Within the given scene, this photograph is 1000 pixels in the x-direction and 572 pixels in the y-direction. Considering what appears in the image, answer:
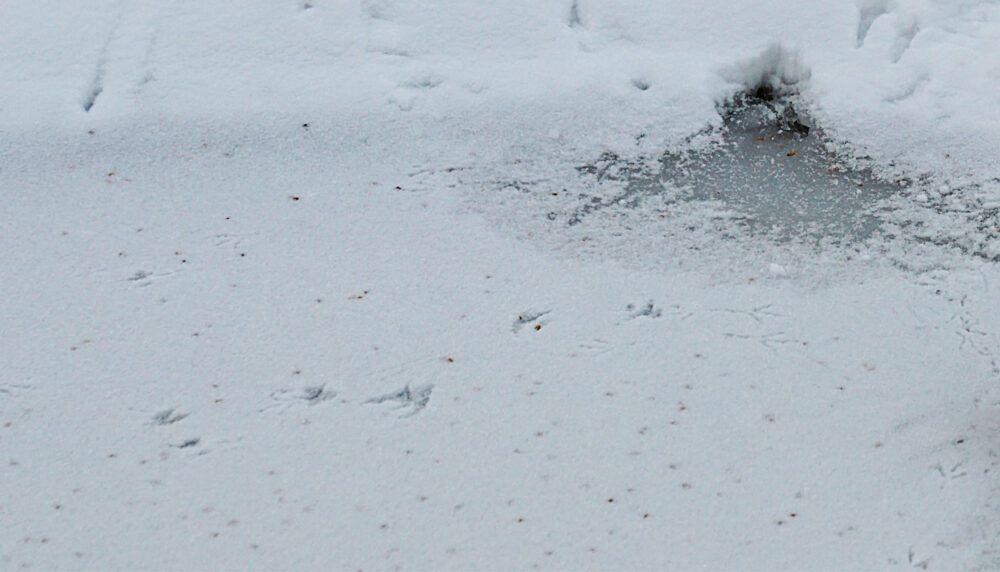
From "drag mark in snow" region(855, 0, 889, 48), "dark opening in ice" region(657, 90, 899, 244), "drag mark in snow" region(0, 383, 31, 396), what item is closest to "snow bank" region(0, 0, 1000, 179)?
"drag mark in snow" region(855, 0, 889, 48)

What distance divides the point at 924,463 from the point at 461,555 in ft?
6.06

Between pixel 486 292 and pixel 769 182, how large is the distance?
1709 mm

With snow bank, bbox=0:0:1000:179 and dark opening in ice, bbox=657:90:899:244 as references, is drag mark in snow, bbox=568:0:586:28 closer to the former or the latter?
snow bank, bbox=0:0:1000:179

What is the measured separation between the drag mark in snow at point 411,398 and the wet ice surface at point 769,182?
1.30 m

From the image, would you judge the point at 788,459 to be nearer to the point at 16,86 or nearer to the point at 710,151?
the point at 710,151

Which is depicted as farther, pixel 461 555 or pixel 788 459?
pixel 788 459

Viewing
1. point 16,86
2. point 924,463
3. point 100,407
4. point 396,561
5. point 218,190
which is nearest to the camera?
point 396,561

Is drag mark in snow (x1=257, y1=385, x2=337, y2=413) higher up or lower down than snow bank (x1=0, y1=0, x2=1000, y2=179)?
lower down

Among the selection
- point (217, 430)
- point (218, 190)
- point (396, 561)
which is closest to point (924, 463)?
point (396, 561)

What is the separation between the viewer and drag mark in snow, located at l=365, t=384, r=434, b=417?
3.92 meters

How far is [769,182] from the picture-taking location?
4961mm

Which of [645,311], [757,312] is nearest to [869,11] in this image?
[757,312]

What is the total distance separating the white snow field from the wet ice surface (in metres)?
0.03

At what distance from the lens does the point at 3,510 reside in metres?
3.54
